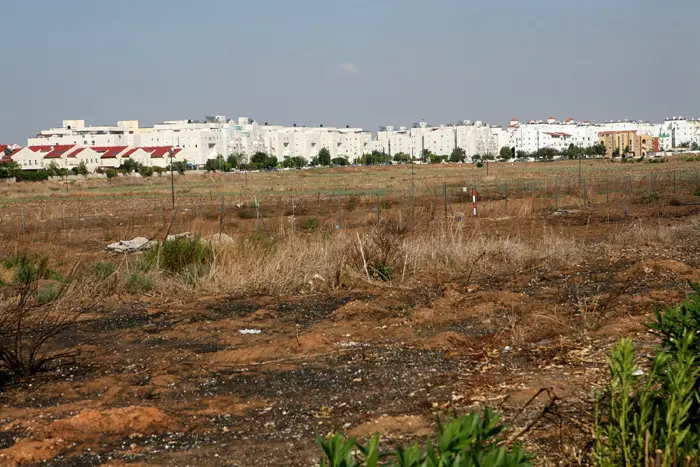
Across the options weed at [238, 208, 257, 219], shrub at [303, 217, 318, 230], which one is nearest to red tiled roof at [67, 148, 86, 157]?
weed at [238, 208, 257, 219]

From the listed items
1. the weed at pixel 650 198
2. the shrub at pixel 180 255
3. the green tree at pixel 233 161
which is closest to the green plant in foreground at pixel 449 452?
the shrub at pixel 180 255

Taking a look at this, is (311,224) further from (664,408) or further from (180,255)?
(664,408)

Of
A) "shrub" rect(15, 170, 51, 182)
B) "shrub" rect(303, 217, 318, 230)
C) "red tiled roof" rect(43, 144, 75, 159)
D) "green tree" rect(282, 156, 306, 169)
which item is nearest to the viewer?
"shrub" rect(303, 217, 318, 230)

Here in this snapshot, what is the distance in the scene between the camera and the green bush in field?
161 inches

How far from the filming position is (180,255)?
15031 mm

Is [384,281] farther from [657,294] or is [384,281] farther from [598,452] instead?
[598,452]

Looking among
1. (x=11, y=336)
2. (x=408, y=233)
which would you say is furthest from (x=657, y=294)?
(x=11, y=336)

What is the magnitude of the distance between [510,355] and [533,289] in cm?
442

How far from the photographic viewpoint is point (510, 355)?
27.1 ft

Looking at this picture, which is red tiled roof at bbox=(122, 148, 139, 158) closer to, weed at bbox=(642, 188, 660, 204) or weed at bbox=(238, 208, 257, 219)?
weed at bbox=(238, 208, 257, 219)

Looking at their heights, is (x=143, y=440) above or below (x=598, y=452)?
below

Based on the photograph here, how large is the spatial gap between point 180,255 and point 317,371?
7491 millimetres

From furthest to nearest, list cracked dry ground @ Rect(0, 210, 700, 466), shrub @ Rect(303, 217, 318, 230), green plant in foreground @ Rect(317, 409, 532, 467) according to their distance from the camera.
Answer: shrub @ Rect(303, 217, 318, 230) → cracked dry ground @ Rect(0, 210, 700, 466) → green plant in foreground @ Rect(317, 409, 532, 467)

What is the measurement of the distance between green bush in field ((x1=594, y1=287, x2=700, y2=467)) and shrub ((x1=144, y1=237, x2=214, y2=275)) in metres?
10.7
